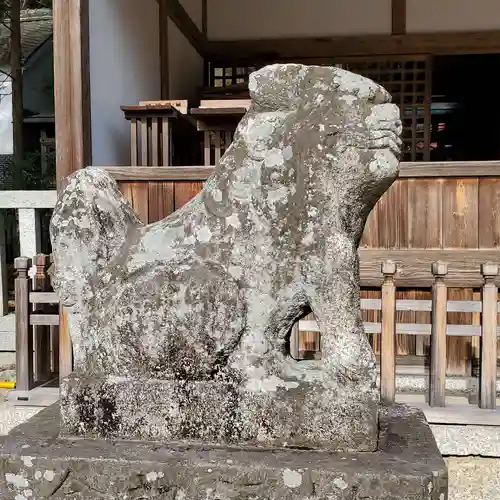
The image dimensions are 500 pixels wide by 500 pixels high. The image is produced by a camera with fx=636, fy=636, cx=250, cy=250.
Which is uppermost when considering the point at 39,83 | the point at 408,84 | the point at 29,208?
the point at 39,83

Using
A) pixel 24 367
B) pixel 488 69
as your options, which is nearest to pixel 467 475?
pixel 24 367

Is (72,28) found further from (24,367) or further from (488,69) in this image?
(488,69)

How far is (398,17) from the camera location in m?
7.16

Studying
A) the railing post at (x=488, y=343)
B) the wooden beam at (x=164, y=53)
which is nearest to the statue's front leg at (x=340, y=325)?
the railing post at (x=488, y=343)

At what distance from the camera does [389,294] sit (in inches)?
138

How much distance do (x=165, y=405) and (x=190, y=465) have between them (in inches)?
7.9

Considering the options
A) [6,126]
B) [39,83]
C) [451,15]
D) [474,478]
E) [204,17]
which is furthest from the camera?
[6,126]

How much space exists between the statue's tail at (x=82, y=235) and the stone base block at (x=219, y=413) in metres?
0.28

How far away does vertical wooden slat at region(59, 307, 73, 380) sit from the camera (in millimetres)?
3891

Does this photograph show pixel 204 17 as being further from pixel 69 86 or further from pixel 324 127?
pixel 324 127

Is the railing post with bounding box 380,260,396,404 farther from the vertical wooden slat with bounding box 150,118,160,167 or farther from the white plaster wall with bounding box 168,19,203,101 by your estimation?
the white plaster wall with bounding box 168,19,203,101

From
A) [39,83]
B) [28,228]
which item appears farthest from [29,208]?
[39,83]

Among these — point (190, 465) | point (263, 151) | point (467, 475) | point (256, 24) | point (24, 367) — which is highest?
point (256, 24)

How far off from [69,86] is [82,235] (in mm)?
2851
